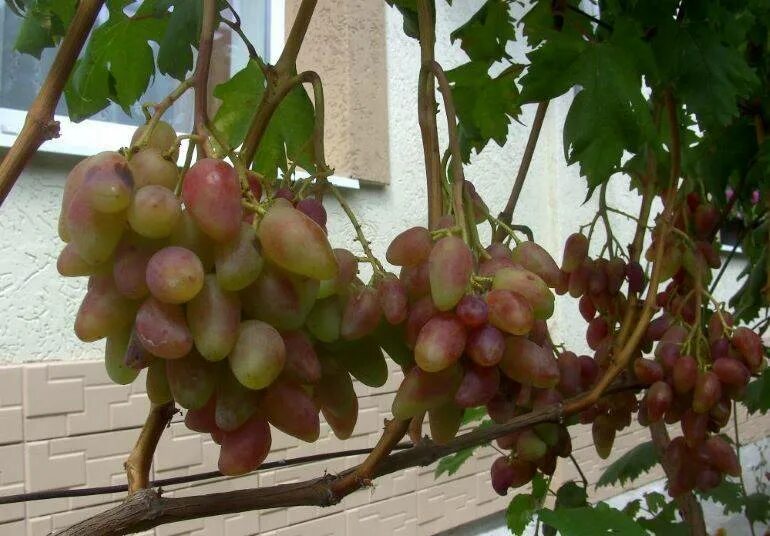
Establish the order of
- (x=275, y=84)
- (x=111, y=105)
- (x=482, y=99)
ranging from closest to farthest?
(x=275, y=84), (x=482, y=99), (x=111, y=105)

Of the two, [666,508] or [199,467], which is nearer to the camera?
[666,508]

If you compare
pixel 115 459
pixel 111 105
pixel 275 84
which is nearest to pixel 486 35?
pixel 275 84

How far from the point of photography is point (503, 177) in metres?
2.39

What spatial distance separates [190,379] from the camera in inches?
12.2

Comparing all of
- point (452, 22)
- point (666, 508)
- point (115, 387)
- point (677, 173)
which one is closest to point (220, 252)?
point (677, 173)

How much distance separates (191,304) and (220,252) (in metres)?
0.03

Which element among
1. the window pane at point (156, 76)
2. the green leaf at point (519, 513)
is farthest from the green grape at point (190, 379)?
the window pane at point (156, 76)

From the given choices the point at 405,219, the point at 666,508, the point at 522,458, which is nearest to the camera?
the point at 522,458

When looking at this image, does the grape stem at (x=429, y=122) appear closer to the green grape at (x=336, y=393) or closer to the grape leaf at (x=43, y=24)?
the green grape at (x=336, y=393)

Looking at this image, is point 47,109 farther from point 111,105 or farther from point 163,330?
point 111,105

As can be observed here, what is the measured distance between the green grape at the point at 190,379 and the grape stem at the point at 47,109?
103mm

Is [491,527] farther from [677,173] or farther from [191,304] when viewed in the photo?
[191,304]

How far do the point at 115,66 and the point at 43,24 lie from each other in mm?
62

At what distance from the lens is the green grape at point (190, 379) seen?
0.31 meters
